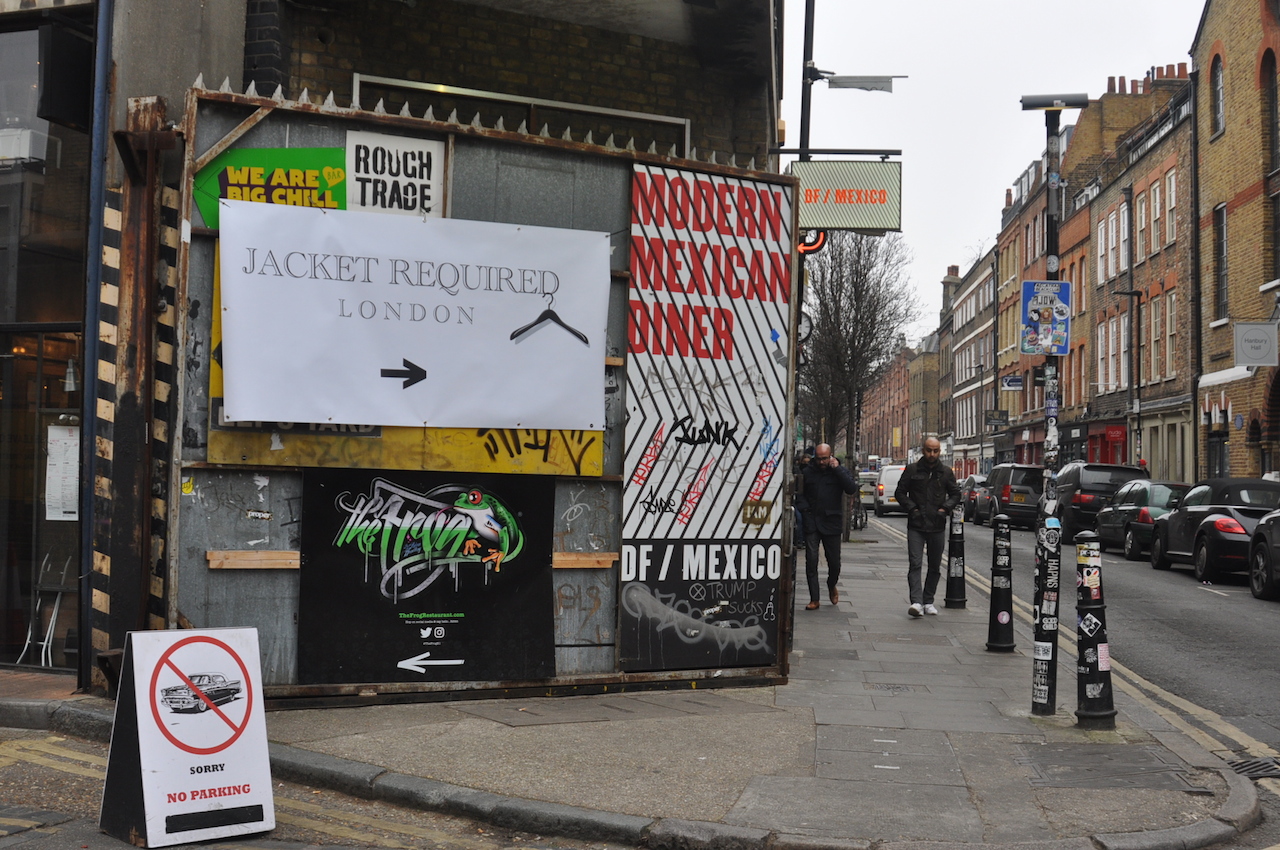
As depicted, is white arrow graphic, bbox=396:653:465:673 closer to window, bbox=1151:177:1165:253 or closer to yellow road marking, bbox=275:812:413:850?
yellow road marking, bbox=275:812:413:850

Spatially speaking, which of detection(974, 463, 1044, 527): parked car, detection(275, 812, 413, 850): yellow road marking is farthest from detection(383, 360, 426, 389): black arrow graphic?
detection(974, 463, 1044, 527): parked car

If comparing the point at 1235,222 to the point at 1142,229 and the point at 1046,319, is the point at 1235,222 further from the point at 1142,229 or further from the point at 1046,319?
the point at 1046,319

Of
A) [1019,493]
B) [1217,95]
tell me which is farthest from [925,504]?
[1217,95]

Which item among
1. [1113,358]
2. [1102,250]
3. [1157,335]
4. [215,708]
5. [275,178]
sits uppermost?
[1102,250]

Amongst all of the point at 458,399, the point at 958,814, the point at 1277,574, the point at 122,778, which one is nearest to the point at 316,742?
the point at 122,778

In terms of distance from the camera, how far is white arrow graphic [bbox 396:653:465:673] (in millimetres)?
7309

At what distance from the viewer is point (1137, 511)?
2197cm

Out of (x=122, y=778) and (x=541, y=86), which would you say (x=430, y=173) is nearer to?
(x=541, y=86)

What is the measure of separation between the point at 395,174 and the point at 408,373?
122 centimetres

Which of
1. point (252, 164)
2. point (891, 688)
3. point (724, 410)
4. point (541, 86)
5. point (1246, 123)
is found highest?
point (1246, 123)

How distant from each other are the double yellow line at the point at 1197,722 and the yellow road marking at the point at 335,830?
4327 millimetres

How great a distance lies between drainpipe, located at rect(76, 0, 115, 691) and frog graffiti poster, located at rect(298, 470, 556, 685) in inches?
50.4

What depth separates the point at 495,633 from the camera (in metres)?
7.51

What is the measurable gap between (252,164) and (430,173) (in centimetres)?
105
